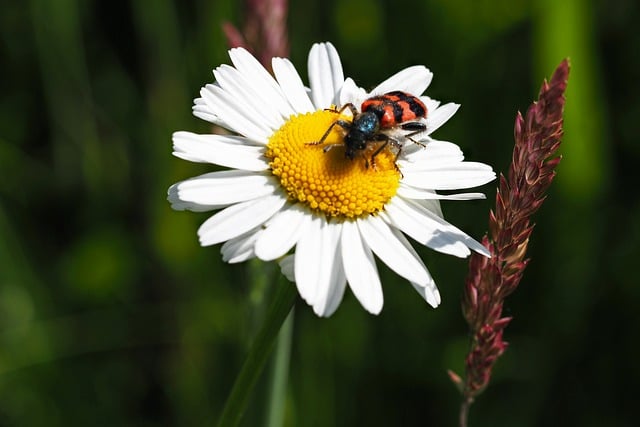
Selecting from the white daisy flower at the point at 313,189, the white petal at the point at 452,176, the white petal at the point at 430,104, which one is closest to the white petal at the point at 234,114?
the white daisy flower at the point at 313,189

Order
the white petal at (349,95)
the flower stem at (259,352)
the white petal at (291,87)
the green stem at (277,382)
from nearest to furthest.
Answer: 1. the flower stem at (259,352)
2. the white petal at (291,87)
3. the white petal at (349,95)
4. the green stem at (277,382)

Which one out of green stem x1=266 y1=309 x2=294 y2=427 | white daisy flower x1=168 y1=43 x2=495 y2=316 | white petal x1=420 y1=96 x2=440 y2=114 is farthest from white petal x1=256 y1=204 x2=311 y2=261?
green stem x1=266 y1=309 x2=294 y2=427

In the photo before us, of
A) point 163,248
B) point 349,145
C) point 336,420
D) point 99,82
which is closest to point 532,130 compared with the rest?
point 349,145

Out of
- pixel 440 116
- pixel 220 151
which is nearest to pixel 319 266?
pixel 220 151

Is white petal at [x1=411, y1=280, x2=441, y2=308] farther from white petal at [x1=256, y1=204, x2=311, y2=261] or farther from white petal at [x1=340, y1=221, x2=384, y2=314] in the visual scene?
white petal at [x1=256, y1=204, x2=311, y2=261]

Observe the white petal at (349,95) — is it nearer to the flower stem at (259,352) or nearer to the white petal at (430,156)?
the white petal at (430,156)

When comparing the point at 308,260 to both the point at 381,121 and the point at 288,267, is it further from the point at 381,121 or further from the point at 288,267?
the point at 381,121
